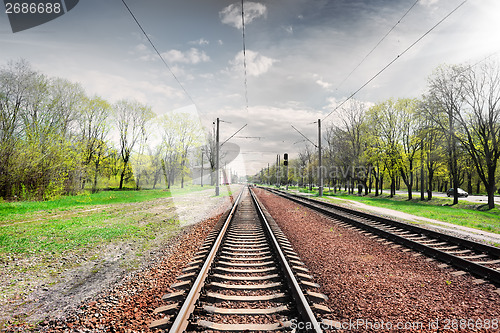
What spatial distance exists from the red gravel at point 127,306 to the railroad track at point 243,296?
0.22m

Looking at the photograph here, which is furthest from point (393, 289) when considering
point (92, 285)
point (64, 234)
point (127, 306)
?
point (64, 234)

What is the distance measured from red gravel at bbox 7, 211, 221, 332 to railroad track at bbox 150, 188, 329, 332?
0.72 feet

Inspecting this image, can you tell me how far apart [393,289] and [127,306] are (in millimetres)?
4566

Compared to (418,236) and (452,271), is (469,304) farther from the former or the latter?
(418,236)

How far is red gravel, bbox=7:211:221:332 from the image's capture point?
133 inches

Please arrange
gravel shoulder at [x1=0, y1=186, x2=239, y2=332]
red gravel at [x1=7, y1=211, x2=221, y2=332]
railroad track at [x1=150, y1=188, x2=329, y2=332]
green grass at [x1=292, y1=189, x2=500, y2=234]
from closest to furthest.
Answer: railroad track at [x1=150, y1=188, x2=329, y2=332]
red gravel at [x1=7, y1=211, x2=221, y2=332]
gravel shoulder at [x1=0, y1=186, x2=239, y2=332]
green grass at [x1=292, y1=189, x2=500, y2=234]

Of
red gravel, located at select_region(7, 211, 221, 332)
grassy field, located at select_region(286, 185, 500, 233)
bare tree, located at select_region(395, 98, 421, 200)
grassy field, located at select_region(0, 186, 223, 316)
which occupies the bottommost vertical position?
grassy field, located at select_region(286, 185, 500, 233)

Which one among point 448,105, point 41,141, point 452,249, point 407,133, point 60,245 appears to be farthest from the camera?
point 407,133

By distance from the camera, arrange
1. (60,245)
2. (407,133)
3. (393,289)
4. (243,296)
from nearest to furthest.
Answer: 1. (243,296)
2. (393,289)
3. (60,245)
4. (407,133)

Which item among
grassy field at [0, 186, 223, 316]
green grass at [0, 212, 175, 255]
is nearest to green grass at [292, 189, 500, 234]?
grassy field at [0, 186, 223, 316]

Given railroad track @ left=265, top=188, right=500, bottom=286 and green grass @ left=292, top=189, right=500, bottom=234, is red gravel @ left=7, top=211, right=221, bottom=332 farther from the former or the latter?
green grass @ left=292, top=189, right=500, bottom=234

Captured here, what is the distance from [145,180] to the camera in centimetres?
5038

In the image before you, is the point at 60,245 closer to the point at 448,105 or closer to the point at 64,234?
the point at 64,234

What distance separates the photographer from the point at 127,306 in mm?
3959
